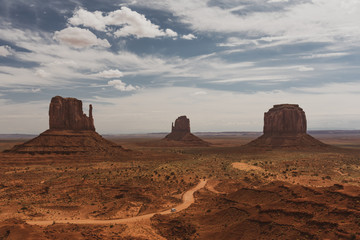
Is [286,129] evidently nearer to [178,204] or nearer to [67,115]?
[67,115]

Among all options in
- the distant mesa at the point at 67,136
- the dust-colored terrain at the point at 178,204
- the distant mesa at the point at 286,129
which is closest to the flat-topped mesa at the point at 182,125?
the distant mesa at the point at 286,129

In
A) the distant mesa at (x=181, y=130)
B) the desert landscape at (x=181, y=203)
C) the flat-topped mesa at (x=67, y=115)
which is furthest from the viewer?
the distant mesa at (x=181, y=130)

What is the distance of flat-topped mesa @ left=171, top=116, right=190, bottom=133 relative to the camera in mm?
179875

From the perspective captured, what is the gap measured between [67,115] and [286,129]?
92407 mm

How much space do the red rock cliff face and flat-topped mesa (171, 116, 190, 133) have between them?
76.0 m

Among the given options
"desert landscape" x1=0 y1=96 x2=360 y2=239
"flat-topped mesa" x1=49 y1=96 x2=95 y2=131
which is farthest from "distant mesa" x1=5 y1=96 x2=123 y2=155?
"desert landscape" x1=0 y1=96 x2=360 y2=239

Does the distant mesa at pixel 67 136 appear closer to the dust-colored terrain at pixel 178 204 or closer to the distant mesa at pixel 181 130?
the dust-colored terrain at pixel 178 204

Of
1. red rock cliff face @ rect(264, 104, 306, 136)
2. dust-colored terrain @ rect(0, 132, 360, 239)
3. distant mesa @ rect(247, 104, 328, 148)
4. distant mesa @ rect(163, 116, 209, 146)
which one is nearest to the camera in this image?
dust-colored terrain @ rect(0, 132, 360, 239)

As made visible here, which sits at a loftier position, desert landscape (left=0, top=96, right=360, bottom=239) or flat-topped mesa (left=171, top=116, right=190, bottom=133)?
flat-topped mesa (left=171, top=116, right=190, bottom=133)

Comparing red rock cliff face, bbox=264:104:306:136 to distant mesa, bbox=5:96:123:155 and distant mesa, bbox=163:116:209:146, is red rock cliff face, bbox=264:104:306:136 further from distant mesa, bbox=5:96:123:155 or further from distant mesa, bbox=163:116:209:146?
distant mesa, bbox=5:96:123:155

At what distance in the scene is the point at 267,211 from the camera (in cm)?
1991

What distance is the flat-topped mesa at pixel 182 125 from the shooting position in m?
180

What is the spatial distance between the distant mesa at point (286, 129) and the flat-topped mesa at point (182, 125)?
243 ft

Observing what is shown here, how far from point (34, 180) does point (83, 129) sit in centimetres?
4681
